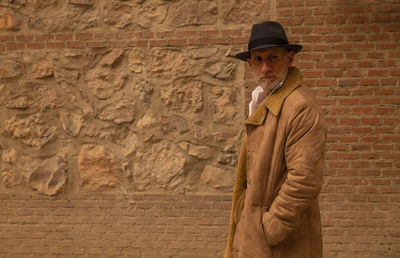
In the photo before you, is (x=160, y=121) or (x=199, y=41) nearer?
(x=199, y=41)

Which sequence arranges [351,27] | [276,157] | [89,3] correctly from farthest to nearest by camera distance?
[89,3] < [351,27] < [276,157]

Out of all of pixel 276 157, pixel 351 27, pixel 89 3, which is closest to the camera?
A: pixel 276 157

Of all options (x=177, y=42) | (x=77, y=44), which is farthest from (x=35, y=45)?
(x=177, y=42)

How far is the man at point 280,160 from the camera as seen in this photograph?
1.88 m

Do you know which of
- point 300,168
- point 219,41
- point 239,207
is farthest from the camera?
point 219,41

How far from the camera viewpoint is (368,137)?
3652 mm

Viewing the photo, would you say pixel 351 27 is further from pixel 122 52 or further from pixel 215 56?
pixel 122 52

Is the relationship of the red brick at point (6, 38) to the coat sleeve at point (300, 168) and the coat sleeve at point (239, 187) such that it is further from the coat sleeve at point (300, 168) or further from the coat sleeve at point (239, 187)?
the coat sleeve at point (300, 168)

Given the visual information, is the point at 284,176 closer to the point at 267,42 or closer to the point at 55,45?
the point at 267,42

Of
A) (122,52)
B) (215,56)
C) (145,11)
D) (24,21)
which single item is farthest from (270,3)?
(24,21)

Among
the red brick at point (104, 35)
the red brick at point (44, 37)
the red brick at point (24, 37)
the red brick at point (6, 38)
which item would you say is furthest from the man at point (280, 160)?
the red brick at point (6, 38)

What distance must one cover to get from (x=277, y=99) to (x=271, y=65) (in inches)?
8.3

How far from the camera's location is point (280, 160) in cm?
199

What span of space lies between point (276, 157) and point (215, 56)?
2031 millimetres
